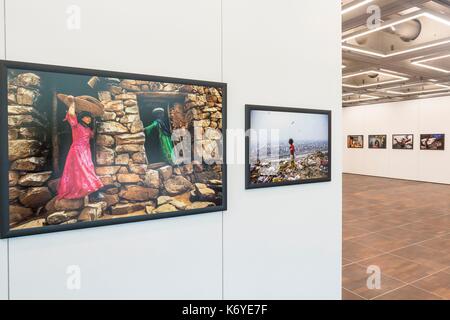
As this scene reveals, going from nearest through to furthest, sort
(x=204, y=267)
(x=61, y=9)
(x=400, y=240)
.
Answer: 1. (x=61, y=9)
2. (x=204, y=267)
3. (x=400, y=240)

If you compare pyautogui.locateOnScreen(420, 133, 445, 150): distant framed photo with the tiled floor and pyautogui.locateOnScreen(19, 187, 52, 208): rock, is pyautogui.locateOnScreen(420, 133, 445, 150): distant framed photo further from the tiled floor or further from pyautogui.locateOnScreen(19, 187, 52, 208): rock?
pyautogui.locateOnScreen(19, 187, 52, 208): rock

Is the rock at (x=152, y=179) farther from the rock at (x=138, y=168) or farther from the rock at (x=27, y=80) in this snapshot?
the rock at (x=27, y=80)

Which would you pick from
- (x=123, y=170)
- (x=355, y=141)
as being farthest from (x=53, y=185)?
(x=355, y=141)

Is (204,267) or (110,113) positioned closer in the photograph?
(110,113)

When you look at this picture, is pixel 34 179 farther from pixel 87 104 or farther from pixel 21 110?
pixel 87 104

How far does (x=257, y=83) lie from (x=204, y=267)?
1567 mm

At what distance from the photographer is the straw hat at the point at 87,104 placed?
5.84 feet

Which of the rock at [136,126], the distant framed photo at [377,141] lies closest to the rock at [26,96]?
the rock at [136,126]

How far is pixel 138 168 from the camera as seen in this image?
200 cm

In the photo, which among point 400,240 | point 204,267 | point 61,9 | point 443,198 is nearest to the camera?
point 61,9

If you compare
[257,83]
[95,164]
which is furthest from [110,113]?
[257,83]

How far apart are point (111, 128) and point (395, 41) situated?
7.24m

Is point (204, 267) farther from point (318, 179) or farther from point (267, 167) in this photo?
point (318, 179)

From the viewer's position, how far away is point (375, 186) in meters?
12.6
